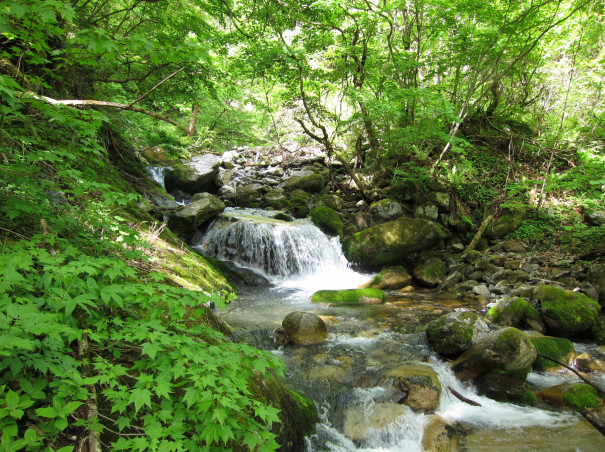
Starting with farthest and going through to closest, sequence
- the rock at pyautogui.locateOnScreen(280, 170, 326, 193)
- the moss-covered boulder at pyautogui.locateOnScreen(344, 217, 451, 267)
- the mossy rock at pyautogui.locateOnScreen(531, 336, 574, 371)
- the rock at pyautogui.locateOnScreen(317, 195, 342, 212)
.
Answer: the rock at pyautogui.locateOnScreen(280, 170, 326, 193) → the rock at pyautogui.locateOnScreen(317, 195, 342, 212) → the moss-covered boulder at pyautogui.locateOnScreen(344, 217, 451, 267) → the mossy rock at pyautogui.locateOnScreen(531, 336, 574, 371)

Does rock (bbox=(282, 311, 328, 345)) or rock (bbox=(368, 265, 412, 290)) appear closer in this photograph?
rock (bbox=(282, 311, 328, 345))

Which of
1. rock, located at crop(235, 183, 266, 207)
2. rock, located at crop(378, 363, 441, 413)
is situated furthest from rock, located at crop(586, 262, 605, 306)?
rock, located at crop(235, 183, 266, 207)

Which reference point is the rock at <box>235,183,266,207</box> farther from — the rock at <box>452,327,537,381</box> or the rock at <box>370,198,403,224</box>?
the rock at <box>452,327,537,381</box>

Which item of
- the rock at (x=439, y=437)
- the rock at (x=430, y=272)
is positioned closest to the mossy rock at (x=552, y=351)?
the rock at (x=439, y=437)

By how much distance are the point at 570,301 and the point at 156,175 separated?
14.0 meters

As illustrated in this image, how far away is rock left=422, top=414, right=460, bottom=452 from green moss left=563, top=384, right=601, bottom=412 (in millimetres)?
1635

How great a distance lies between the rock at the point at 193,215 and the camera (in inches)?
384

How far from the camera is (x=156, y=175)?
1316 centimetres

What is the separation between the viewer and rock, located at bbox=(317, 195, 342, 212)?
1291 cm

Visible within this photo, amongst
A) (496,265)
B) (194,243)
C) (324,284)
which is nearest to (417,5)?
(496,265)

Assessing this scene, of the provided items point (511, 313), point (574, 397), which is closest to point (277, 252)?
point (511, 313)

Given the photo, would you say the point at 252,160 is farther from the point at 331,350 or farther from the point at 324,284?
the point at 331,350

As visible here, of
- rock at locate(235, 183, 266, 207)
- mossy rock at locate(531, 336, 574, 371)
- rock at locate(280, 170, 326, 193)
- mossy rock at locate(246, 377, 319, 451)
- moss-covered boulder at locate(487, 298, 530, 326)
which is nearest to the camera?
mossy rock at locate(246, 377, 319, 451)

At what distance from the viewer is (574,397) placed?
152 inches
